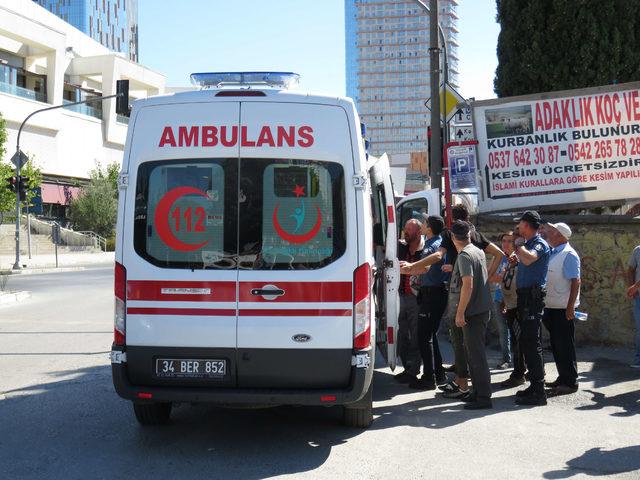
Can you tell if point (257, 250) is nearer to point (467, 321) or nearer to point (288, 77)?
point (288, 77)

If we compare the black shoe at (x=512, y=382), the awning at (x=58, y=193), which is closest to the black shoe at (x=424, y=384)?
the black shoe at (x=512, y=382)

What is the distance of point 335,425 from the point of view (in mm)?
6449

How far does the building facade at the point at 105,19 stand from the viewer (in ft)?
347

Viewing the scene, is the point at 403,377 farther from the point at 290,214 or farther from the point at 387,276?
the point at 290,214

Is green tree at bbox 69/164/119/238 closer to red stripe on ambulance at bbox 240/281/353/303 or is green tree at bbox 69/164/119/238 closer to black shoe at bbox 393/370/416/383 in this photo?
black shoe at bbox 393/370/416/383

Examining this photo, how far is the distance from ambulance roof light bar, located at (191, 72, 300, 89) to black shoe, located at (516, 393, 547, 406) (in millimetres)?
3551

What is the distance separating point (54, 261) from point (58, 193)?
16.6 m

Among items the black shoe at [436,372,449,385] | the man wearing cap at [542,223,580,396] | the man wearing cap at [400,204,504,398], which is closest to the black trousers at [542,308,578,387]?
the man wearing cap at [542,223,580,396]

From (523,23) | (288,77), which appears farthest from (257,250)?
(523,23)

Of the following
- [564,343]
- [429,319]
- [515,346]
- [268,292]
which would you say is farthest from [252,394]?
[515,346]

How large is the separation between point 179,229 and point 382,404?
2.82m

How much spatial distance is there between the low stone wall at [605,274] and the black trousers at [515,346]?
6.86 ft

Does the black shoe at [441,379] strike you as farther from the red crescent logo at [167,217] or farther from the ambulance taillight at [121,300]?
the ambulance taillight at [121,300]

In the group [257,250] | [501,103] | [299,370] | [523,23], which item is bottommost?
[299,370]
